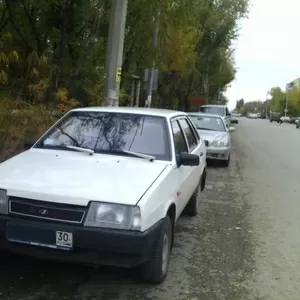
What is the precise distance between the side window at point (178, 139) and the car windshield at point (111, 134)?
19 centimetres

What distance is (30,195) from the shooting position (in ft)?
12.3

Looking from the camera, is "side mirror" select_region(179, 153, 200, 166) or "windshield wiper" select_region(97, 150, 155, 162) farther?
"side mirror" select_region(179, 153, 200, 166)

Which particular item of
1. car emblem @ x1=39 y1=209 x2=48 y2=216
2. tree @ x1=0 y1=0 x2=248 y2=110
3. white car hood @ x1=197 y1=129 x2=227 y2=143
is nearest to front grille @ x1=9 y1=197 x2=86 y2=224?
car emblem @ x1=39 y1=209 x2=48 y2=216

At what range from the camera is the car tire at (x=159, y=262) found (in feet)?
13.1

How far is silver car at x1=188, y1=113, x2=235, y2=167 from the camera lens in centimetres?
1248

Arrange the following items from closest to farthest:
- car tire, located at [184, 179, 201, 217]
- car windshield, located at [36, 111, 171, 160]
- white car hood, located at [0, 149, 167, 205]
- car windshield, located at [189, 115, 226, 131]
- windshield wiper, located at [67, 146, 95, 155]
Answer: white car hood, located at [0, 149, 167, 205]
windshield wiper, located at [67, 146, 95, 155]
car windshield, located at [36, 111, 171, 160]
car tire, located at [184, 179, 201, 217]
car windshield, located at [189, 115, 226, 131]

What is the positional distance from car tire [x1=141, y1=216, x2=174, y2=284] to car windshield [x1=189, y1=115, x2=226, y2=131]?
30.9ft

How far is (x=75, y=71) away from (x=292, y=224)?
8912mm

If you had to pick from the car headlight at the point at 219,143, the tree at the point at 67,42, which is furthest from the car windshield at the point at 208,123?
the tree at the point at 67,42

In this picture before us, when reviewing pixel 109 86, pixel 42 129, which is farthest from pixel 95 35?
pixel 42 129

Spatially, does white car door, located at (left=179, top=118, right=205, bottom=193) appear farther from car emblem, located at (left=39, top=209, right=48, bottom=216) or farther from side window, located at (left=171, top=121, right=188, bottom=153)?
car emblem, located at (left=39, top=209, right=48, bottom=216)

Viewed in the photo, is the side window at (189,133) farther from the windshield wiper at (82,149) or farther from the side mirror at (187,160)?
→ the windshield wiper at (82,149)

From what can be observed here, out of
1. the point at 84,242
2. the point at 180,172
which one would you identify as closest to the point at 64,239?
the point at 84,242

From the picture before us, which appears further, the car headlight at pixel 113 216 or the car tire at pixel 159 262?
the car tire at pixel 159 262
